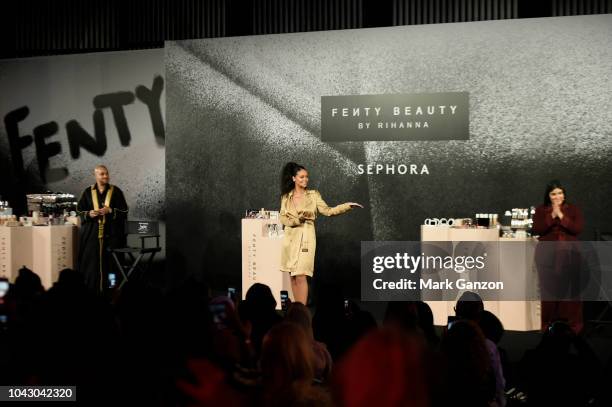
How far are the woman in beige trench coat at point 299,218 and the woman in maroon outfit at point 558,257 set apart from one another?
1.74m

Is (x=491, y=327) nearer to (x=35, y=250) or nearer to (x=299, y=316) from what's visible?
(x=299, y=316)

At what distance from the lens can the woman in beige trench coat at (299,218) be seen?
6.96 meters

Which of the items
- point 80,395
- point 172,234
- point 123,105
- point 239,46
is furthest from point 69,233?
point 80,395

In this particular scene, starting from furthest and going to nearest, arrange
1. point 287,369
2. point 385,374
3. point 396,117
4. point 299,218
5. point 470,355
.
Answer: point 396,117
point 299,218
point 470,355
point 287,369
point 385,374

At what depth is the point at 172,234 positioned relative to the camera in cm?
962

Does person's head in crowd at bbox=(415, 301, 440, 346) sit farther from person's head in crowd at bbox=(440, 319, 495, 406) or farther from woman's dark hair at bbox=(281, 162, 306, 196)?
woman's dark hair at bbox=(281, 162, 306, 196)

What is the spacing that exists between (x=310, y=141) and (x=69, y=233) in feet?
10.3

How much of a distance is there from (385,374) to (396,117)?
24.0ft

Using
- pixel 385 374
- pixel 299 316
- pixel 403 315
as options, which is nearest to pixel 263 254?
pixel 403 315

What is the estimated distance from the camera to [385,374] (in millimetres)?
1451

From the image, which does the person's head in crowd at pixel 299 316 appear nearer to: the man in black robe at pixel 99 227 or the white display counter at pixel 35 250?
the man in black robe at pixel 99 227

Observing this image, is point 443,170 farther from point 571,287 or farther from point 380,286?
point 571,287

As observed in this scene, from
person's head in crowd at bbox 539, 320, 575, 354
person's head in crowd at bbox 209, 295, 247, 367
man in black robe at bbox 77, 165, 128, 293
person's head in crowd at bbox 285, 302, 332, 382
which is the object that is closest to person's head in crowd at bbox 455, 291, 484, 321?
person's head in crowd at bbox 539, 320, 575, 354

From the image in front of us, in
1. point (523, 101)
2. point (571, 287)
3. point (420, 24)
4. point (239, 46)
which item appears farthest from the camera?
point (239, 46)
